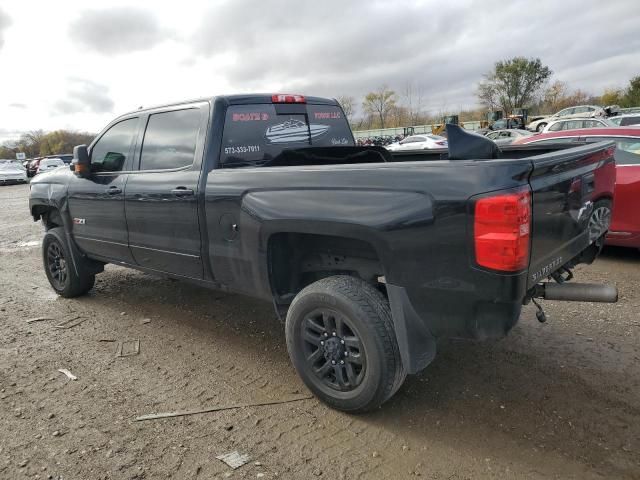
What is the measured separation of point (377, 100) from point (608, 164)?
74.3 metres

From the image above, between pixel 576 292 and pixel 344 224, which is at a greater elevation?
pixel 344 224

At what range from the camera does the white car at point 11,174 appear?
28.5 m

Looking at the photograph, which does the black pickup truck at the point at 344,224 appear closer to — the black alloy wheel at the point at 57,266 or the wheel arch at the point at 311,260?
the wheel arch at the point at 311,260

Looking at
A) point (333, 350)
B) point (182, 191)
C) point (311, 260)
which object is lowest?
point (333, 350)

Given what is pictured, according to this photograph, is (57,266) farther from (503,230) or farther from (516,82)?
(516,82)

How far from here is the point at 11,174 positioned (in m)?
28.8

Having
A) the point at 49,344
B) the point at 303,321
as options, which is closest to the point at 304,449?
the point at 303,321

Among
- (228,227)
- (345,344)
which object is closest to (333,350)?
(345,344)

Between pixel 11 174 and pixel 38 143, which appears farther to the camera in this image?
pixel 38 143

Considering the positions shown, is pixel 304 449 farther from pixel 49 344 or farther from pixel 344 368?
pixel 49 344

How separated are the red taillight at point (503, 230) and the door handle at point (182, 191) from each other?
2148 millimetres

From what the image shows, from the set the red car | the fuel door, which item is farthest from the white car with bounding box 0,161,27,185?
the red car

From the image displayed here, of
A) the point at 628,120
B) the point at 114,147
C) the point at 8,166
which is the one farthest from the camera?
the point at 8,166

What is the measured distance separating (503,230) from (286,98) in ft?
8.31
